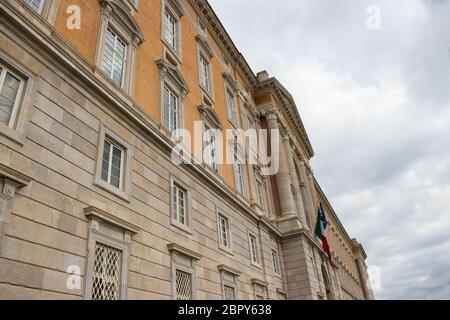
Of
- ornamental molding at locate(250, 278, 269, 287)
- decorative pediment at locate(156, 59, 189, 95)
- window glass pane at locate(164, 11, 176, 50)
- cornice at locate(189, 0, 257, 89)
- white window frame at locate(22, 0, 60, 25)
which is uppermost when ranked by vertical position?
cornice at locate(189, 0, 257, 89)

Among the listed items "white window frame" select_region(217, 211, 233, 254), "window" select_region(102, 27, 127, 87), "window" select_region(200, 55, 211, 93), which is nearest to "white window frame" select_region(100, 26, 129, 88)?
"window" select_region(102, 27, 127, 87)

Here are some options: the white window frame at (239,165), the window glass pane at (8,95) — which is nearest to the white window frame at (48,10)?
the window glass pane at (8,95)

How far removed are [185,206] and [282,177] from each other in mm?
15177

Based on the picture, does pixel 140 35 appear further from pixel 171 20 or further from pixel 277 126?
pixel 277 126

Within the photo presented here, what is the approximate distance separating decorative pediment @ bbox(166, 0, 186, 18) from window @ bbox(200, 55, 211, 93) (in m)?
2.69

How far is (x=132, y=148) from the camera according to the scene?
11.2 m

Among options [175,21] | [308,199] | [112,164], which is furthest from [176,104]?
[308,199]

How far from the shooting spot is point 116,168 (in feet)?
34.8

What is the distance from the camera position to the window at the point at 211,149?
17138mm

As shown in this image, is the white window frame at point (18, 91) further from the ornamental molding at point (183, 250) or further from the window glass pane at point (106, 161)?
the ornamental molding at point (183, 250)

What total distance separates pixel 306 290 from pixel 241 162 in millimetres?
9317

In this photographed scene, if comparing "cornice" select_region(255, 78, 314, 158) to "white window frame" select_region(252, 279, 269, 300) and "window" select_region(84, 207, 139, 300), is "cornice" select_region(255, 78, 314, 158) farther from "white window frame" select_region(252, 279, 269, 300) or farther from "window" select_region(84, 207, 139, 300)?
"window" select_region(84, 207, 139, 300)

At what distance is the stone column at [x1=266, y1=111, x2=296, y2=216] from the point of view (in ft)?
87.0

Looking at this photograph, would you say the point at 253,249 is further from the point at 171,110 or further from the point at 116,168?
the point at 116,168
